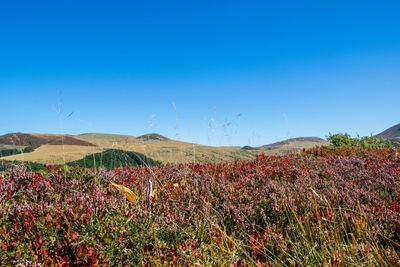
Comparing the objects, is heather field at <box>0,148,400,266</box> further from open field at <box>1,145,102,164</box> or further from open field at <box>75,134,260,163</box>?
open field at <box>1,145,102,164</box>

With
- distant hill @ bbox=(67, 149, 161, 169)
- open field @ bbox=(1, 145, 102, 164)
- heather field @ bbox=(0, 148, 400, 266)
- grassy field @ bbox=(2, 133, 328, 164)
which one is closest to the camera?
heather field @ bbox=(0, 148, 400, 266)

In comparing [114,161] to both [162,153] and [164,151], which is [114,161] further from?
[162,153]

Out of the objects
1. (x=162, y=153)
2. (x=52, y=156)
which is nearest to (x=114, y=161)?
(x=162, y=153)

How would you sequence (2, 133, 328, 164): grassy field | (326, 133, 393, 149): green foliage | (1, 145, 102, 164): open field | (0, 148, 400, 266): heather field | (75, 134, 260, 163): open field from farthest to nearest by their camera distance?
1. (326, 133, 393, 149): green foliage
2. (1, 145, 102, 164): open field
3. (2, 133, 328, 164): grassy field
4. (75, 134, 260, 163): open field
5. (0, 148, 400, 266): heather field

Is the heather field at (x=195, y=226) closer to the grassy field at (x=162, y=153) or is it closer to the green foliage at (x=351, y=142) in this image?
the grassy field at (x=162, y=153)

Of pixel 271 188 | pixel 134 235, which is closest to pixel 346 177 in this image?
pixel 271 188

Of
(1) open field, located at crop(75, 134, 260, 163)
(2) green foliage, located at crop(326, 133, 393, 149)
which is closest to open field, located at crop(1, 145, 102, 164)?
(1) open field, located at crop(75, 134, 260, 163)

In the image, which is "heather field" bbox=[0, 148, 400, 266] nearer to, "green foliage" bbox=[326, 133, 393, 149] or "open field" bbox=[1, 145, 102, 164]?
"open field" bbox=[1, 145, 102, 164]

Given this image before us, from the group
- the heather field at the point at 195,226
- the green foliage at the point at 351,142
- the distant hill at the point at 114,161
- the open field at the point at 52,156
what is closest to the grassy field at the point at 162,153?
the open field at the point at 52,156

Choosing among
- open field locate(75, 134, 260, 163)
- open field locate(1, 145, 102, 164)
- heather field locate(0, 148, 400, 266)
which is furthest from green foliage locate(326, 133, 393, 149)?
open field locate(1, 145, 102, 164)

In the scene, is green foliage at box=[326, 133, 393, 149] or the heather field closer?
the heather field

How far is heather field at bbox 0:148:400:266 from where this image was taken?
2.03m

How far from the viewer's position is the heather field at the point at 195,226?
79.9 inches

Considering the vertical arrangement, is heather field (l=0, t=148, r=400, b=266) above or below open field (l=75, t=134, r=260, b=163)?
below
